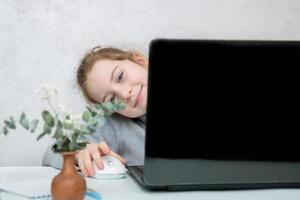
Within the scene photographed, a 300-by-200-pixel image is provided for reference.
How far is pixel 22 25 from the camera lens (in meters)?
1.53

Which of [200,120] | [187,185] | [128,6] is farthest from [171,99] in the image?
[128,6]

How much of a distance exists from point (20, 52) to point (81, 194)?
0.87 metres

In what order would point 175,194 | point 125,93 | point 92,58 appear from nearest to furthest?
point 175,194
point 125,93
point 92,58

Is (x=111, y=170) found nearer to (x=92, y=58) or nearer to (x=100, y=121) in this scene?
(x=100, y=121)

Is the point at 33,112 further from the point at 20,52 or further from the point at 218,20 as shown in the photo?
the point at 218,20

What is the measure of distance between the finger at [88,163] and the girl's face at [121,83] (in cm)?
32

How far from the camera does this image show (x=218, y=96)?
801mm

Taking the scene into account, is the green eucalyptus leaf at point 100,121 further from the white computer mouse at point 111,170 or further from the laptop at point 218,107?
the white computer mouse at point 111,170

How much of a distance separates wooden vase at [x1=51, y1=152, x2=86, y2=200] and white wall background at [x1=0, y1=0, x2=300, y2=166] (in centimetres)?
79

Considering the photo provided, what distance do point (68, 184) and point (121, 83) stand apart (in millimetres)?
649

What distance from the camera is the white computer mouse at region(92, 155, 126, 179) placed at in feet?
3.45

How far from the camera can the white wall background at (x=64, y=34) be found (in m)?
1.53

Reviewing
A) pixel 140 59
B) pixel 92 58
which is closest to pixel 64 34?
pixel 92 58

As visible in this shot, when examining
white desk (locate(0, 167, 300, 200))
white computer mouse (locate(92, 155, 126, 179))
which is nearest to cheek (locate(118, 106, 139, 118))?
white computer mouse (locate(92, 155, 126, 179))
